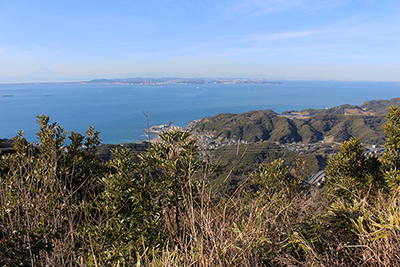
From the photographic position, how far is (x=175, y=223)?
7.87ft

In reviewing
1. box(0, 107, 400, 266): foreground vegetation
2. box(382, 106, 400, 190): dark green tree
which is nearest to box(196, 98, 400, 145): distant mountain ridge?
box(382, 106, 400, 190): dark green tree

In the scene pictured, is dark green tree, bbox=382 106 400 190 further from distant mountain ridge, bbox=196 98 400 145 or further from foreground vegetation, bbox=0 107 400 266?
distant mountain ridge, bbox=196 98 400 145

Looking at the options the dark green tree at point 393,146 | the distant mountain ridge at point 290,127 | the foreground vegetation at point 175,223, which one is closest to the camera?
the foreground vegetation at point 175,223

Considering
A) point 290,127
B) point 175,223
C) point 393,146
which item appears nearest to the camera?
point 175,223

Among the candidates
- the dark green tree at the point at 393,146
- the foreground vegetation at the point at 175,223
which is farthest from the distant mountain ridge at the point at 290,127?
the foreground vegetation at the point at 175,223

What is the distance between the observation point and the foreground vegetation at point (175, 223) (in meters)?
1.67

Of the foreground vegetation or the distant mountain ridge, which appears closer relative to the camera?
the foreground vegetation

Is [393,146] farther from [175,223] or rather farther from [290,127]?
[290,127]

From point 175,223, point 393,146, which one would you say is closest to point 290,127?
point 393,146

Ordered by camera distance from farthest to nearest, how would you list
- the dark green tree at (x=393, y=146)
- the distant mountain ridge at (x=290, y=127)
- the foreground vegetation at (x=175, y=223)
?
the distant mountain ridge at (x=290, y=127) → the dark green tree at (x=393, y=146) → the foreground vegetation at (x=175, y=223)

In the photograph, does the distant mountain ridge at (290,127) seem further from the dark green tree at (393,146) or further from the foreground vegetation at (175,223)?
the foreground vegetation at (175,223)

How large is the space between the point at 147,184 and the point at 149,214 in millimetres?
354

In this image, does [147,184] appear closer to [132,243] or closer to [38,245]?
[132,243]

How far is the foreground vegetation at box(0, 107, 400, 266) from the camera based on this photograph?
167 centimetres
